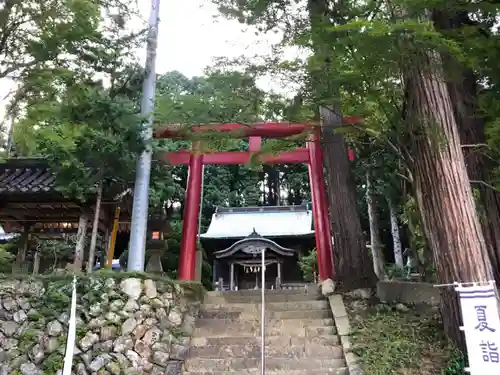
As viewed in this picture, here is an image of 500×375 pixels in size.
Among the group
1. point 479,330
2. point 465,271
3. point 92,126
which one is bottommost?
point 479,330

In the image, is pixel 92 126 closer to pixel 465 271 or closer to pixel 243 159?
pixel 243 159

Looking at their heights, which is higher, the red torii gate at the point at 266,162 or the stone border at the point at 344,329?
the red torii gate at the point at 266,162

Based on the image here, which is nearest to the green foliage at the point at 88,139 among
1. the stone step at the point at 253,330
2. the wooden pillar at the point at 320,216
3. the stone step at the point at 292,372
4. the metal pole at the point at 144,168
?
the metal pole at the point at 144,168

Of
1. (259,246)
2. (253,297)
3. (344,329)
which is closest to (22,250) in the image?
(253,297)

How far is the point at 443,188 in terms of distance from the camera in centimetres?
458

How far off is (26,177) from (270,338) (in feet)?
19.2

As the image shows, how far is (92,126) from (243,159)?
4.43 m

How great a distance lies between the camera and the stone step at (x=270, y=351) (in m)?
5.35

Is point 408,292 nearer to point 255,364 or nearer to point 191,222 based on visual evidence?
point 255,364

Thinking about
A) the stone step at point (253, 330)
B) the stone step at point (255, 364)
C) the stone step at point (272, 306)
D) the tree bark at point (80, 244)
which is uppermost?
the tree bark at point (80, 244)

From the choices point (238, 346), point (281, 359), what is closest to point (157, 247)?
point (238, 346)

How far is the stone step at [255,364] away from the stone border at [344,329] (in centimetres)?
14

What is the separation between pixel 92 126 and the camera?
6.59 m

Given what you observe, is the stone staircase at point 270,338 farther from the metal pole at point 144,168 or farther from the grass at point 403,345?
the metal pole at point 144,168
